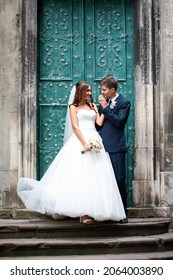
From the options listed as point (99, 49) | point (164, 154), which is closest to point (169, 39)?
point (99, 49)

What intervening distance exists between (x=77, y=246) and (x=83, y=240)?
202 millimetres

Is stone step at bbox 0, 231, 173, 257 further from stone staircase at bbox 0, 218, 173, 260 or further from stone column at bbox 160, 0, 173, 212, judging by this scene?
stone column at bbox 160, 0, 173, 212

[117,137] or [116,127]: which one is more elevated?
[116,127]

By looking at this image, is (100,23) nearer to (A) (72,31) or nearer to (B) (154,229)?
(A) (72,31)

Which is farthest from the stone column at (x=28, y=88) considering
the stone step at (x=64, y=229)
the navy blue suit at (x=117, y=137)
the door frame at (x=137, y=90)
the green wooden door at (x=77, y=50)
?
the navy blue suit at (x=117, y=137)

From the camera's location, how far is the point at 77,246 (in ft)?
24.2

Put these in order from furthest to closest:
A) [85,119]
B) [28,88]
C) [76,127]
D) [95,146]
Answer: [28,88] → [85,119] → [76,127] → [95,146]

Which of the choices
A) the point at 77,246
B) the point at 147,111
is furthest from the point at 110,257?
the point at 147,111

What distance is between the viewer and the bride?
7.58m

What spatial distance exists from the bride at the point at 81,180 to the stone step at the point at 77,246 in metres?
0.34

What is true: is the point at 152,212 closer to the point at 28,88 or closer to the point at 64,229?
the point at 64,229

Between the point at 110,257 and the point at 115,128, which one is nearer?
the point at 110,257

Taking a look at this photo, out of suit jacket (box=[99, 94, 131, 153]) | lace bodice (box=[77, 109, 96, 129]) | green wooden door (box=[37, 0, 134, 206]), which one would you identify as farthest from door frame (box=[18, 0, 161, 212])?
lace bodice (box=[77, 109, 96, 129])

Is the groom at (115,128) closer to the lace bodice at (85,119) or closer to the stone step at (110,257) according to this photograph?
the lace bodice at (85,119)
